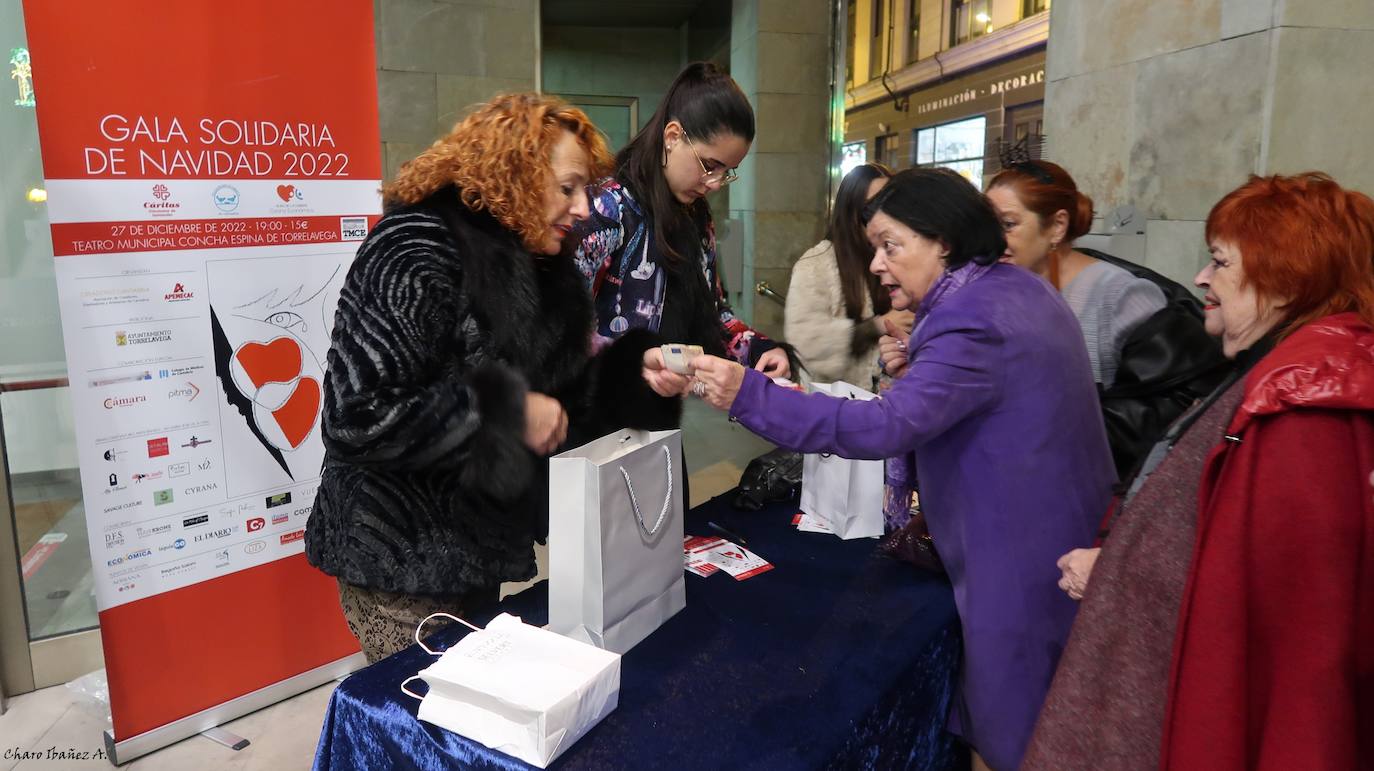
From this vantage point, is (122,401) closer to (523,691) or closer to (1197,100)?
(523,691)

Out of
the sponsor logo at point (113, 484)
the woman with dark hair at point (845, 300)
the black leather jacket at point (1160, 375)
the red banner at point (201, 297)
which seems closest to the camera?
the black leather jacket at point (1160, 375)

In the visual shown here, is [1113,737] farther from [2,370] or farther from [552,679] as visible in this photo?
[2,370]

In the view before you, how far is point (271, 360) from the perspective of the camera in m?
2.61

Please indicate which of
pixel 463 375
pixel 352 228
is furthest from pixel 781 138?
pixel 463 375

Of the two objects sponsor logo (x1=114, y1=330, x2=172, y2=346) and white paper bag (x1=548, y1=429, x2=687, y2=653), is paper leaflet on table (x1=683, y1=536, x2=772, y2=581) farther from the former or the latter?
sponsor logo (x1=114, y1=330, x2=172, y2=346)

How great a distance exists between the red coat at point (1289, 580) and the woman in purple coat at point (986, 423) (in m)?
0.31

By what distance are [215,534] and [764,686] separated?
1977 millimetres

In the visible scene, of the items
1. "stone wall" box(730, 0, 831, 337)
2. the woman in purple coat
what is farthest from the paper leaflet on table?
"stone wall" box(730, 0, 831, 337)

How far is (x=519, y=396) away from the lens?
137 centimetres

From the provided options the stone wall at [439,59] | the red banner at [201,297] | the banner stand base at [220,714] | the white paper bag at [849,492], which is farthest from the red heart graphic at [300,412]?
the stone wall at [439,59]

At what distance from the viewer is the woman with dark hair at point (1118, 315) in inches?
80.7

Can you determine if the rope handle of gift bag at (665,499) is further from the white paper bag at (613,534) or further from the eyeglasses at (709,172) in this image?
the eyeglasses at (709,172)

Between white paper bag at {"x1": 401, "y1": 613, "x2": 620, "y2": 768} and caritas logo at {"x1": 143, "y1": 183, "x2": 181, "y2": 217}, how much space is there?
1.73 m

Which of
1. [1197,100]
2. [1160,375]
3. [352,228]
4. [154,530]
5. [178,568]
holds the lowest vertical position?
[178,568]
